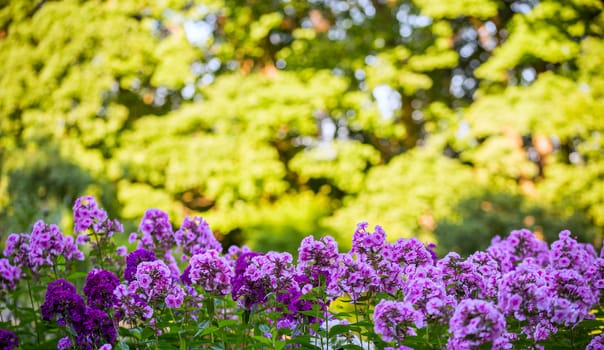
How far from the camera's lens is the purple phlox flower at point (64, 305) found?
7.39 feet

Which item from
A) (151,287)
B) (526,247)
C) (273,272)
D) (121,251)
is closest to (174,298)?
(151,287)

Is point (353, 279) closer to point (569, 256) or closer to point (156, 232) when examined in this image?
point (569, 256)

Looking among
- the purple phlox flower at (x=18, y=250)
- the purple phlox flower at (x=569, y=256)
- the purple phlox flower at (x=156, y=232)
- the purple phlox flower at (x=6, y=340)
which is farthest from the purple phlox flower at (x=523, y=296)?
the purple phlox flower at (x=18, y=250)

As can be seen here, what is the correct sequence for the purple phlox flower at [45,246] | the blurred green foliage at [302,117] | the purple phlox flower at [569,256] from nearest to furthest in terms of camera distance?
the purple phlox flower at [569,256], the purple phlox flower at [45,246], the blurred green foliage at [302,117]

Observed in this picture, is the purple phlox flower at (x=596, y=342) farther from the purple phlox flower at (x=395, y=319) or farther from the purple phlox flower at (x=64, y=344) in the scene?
the purple phlox flower at (x=64, y=344)

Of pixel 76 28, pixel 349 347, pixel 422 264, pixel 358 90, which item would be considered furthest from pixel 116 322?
pixel 76 28

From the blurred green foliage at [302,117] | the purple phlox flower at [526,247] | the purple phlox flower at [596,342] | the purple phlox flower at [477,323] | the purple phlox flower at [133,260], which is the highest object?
the purple phlox flower at [477,323]

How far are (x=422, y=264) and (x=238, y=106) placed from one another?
8.36 m

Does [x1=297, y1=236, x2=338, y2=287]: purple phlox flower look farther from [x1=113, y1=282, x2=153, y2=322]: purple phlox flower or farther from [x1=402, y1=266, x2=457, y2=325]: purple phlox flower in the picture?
[x1=113, y1=282, x2=153, y2=322]: purple phlox flower

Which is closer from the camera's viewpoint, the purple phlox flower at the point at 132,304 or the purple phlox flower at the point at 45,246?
the purple phlox flower at the point at 132,304

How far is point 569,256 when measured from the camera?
2686mm

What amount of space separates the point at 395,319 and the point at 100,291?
1.17m

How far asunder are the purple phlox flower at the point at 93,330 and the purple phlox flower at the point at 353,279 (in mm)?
872

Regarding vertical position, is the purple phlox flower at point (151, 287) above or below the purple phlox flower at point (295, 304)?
above
